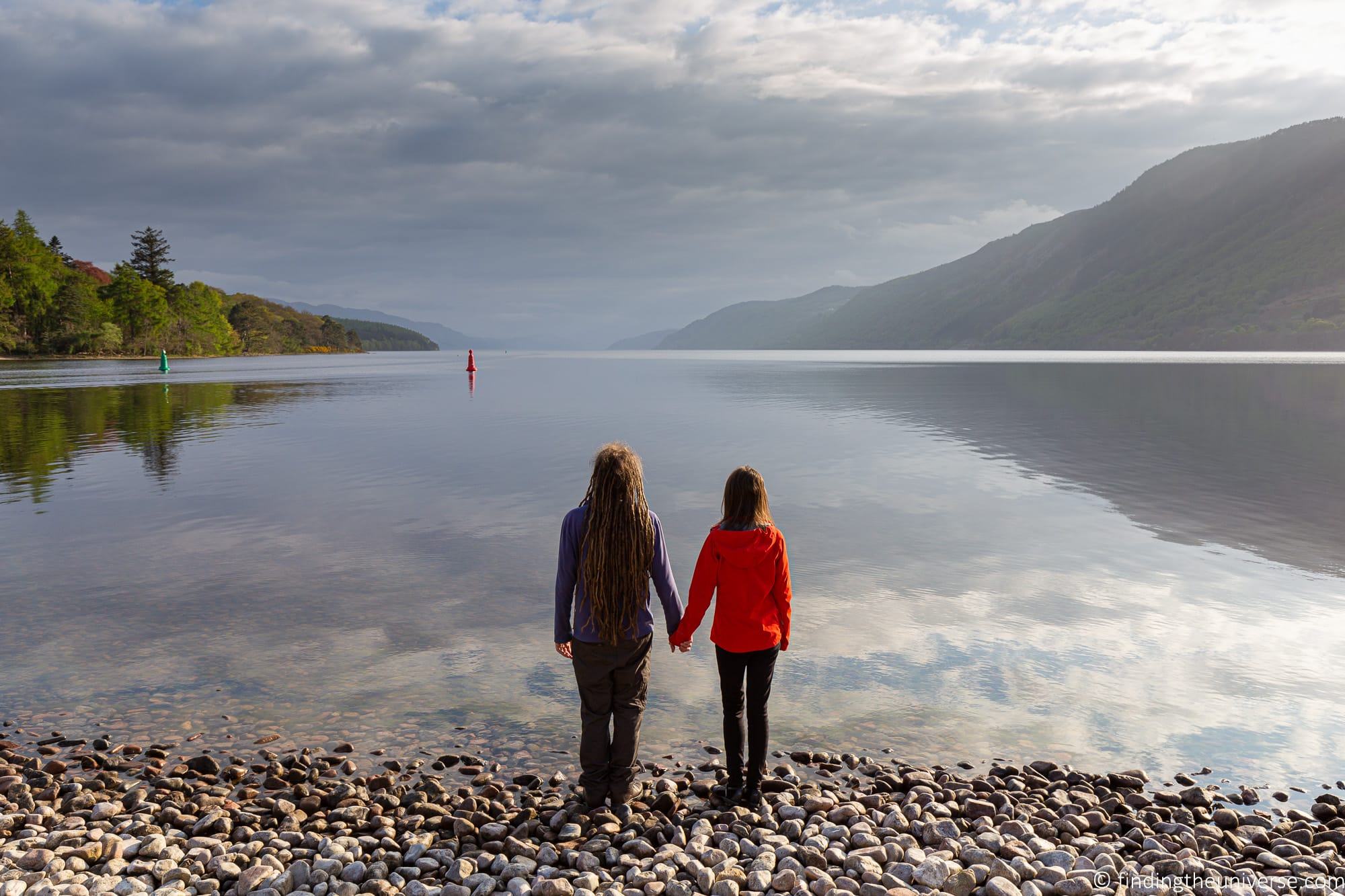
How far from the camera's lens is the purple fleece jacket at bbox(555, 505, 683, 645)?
572 centimetres

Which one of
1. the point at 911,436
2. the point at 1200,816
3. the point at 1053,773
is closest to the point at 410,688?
the point at 1053,773

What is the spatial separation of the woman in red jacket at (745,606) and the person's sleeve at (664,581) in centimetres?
11

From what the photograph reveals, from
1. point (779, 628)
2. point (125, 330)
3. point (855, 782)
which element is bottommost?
point (855, 782)

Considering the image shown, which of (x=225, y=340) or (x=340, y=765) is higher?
(x=225, y=340)

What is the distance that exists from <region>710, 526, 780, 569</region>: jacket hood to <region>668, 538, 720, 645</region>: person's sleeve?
0.41 ft

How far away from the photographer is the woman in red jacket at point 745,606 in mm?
5750

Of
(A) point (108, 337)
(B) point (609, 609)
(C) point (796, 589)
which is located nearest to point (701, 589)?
(B) point (609, 609)

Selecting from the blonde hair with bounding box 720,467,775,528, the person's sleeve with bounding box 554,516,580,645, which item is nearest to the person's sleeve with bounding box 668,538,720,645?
the blonde hair with bounding box 720,467,775,528

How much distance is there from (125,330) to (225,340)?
34719 mm

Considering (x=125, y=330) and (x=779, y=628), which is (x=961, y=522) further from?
(x=125, y=330)

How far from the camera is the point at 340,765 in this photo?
6.17m

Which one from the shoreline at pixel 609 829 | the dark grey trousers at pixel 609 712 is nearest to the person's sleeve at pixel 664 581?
the dark grey trousers at pixel 609 712

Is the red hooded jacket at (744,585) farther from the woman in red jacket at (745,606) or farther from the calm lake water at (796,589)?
the calm lake water at (796,589)

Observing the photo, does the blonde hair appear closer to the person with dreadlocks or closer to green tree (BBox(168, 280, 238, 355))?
the person with dreadlocks
